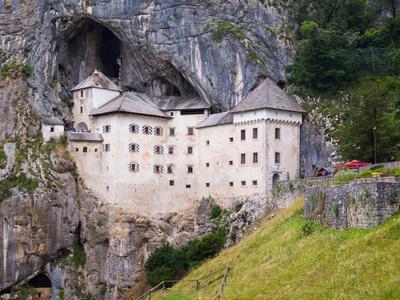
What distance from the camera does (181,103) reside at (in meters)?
77.2

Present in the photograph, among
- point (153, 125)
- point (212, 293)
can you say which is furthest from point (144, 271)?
point (212, 293)

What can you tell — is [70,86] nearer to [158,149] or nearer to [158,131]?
[158,131]

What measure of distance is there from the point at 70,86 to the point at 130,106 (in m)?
11.3

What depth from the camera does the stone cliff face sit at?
237 ft

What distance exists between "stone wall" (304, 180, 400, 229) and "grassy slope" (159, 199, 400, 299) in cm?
59

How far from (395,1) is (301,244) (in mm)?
56700

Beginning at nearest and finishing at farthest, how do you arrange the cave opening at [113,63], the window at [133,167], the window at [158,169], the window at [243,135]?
the window at [243,135], the window at [133,167], the window at [158,169], the cave opening at [113,63]

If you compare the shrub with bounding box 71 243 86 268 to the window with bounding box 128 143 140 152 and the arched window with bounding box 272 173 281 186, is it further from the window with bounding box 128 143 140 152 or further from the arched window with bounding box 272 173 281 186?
the arched window with bounding box 272 173 281 186

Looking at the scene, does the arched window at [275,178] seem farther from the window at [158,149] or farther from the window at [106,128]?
the window at [106,128]

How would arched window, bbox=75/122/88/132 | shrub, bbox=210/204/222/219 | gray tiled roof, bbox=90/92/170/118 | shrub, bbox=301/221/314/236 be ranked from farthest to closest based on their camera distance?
arched window, bbox=75/122/88/132 < gray tiled roof, bbox=90/92/170/118 < shrub, bbox=210/204/222/219 < shrub, bbox=301/221/314/236

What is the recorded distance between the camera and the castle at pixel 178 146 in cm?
6903

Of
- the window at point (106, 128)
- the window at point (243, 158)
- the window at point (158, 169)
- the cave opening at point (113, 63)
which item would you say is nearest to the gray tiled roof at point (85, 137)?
the window at point (106, 128)

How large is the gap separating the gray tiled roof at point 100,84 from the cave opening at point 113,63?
9.64ft

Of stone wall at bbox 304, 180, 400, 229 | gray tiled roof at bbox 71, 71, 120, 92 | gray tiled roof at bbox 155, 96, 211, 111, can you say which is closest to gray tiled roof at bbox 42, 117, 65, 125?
gray tiled roof at bbox 71, 71, 120, 92
